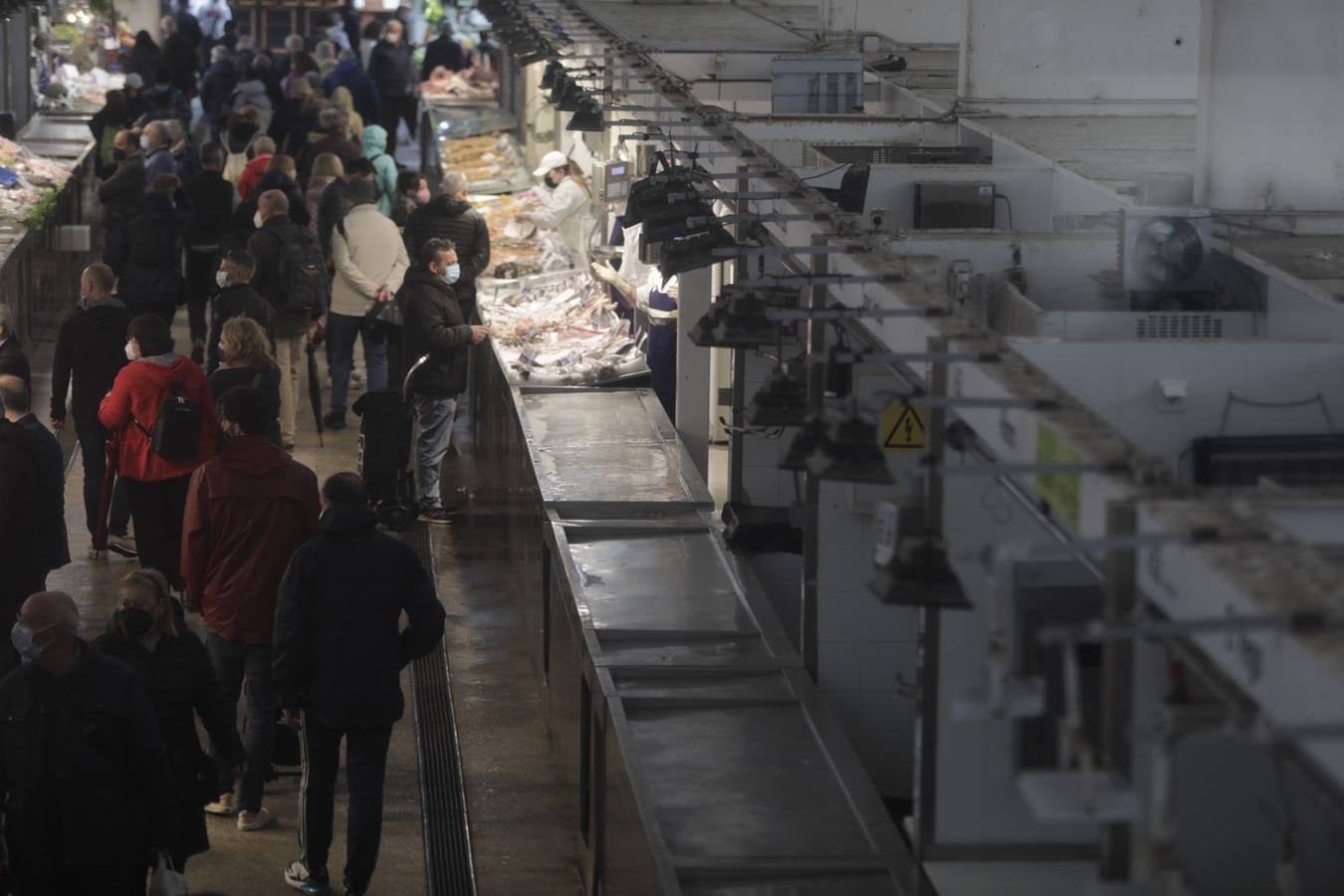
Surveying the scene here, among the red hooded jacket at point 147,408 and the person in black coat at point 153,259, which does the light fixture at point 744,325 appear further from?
the person in black coat at point 153,259

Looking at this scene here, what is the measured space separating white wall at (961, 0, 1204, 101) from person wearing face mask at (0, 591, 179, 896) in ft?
22.1

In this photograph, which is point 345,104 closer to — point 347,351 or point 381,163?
point 381,163

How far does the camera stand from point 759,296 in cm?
620

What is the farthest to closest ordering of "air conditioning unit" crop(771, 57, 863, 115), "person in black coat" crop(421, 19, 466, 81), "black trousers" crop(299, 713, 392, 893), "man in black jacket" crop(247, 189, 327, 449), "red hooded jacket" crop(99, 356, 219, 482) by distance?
"person in black coat" crop(421, 19, 466, 81)
"man in black jacket" crop(247, 189, 327, 449)
"air conditioning unit" crop(771, 57, 863, 115)
"red hooded jacket" crop(99, 356, 219, 482)
"black trousers" crop(299, 713, 392, 893)

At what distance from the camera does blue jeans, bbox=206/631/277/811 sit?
7.12 meters

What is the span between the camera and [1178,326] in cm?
670

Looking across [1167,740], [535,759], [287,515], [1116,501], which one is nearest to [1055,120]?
[535,759]

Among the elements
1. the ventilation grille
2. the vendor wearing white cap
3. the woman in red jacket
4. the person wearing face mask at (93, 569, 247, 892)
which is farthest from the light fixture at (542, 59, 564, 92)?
the person wearing face mask at (93, 569, 247, 892)

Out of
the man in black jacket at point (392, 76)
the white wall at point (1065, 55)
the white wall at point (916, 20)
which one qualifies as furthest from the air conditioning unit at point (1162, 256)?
the man in black jacket at point (392, 76)

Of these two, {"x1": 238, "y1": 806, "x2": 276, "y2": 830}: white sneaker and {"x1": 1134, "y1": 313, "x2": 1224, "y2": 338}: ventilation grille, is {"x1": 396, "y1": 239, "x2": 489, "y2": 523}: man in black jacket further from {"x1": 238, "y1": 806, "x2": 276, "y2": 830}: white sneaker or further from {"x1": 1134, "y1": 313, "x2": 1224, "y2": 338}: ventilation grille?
{"x1": 1134, "y1": 313, "x2": 1224, "y2": 338}: ventilation grille

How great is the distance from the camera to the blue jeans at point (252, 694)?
7125 millimetres

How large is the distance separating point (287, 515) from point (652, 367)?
3690 millimetres

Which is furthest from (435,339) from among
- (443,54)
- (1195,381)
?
(443,54)

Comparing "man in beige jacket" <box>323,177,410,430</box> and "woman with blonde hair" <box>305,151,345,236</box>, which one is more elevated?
"woman with blonde hair" <box>305,151,345,236</box>
